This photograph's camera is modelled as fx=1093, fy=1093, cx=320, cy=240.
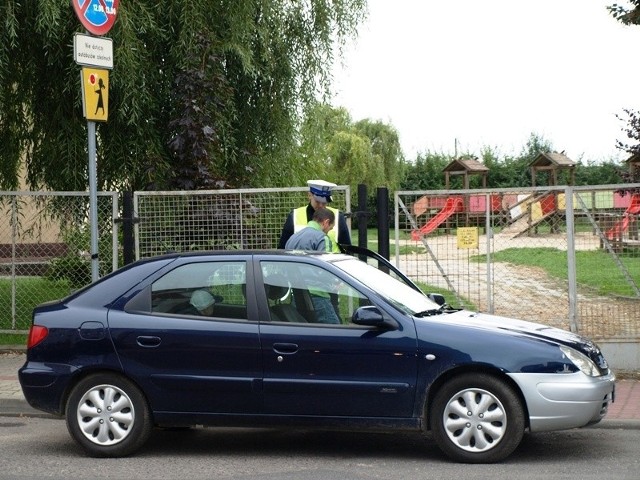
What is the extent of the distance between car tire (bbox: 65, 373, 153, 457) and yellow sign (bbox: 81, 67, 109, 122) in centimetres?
323

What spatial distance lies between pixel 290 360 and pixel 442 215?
13.6ft

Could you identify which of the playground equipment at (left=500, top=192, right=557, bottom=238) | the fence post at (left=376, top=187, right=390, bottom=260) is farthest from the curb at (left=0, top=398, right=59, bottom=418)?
the playground equipment at (left=500, top=192, right=557, bottom=238)

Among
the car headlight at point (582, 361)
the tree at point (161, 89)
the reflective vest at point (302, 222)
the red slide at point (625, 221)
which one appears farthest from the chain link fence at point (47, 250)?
the car headlight at point (582, 361)

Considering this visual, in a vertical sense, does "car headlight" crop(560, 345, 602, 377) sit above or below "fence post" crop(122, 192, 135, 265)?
below

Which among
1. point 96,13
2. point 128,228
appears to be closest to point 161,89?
point 128,228

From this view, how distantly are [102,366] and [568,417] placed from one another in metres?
3.28

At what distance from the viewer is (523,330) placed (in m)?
7.77

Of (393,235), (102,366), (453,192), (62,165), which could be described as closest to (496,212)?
(453,192)

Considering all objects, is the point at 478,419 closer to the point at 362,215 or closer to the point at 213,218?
the point at 362,215

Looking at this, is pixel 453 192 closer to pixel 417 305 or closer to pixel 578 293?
pixel 578 293

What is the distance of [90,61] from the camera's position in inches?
398

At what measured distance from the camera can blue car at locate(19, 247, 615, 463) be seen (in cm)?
739

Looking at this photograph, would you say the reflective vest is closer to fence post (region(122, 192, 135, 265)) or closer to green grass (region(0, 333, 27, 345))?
fence post (region(122, 192, 135, 265))

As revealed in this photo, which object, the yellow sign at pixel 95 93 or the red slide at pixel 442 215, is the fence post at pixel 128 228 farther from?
the red slide at pixel 442 215
